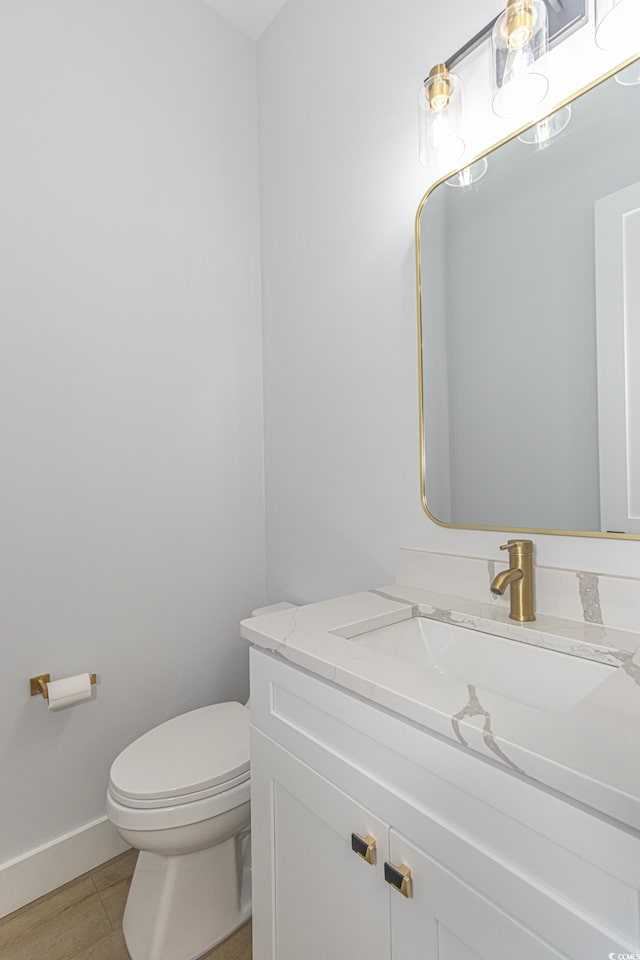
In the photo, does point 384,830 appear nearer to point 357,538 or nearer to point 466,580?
point 466,580

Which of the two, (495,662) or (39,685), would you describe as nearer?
(495,662)

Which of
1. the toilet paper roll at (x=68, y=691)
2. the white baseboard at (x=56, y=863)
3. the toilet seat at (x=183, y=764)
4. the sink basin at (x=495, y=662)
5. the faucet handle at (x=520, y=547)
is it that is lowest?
the white baseboard at (x=56, y=863)

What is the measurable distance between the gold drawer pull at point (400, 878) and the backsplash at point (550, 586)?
0.56 m

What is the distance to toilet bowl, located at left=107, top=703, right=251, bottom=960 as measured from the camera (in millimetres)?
1165

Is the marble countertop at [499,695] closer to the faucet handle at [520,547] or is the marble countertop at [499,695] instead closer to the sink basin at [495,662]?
the sink basin at [495,662]

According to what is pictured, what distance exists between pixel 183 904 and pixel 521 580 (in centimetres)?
114

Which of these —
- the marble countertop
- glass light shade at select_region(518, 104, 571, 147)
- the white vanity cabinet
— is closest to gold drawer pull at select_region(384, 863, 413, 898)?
the white vanity cabinet

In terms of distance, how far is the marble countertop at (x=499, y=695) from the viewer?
0.51 metres

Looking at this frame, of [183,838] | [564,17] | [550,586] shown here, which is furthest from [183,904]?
[564,17]

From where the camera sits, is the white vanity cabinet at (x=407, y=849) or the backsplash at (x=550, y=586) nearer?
the white vanity cabinet at (x=407, y=849)

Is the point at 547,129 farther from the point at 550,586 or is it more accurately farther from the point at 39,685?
the point at 39,685

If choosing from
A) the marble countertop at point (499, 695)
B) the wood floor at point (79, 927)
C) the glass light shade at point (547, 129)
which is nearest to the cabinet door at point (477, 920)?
the marble countertop at point (499, 695)

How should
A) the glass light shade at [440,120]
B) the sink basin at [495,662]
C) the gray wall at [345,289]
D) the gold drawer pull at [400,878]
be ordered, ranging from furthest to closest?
the gray wall at [345,289] → the glass light shade at [440,120] → the sink basin at [495,662] → the gold drawer pull at [400,878]

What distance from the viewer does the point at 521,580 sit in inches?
39.8
